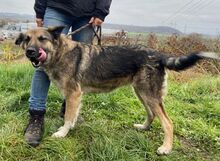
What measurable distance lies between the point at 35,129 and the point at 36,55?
0.95 metres

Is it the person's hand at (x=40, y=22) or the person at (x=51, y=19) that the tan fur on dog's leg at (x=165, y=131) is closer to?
the person at (x=51, y=19)

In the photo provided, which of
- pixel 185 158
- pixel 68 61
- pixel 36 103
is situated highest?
pixel 68 61

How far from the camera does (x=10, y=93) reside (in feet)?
19.9

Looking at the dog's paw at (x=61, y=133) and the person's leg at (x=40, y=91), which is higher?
the person's leg at (x=40, y=91)

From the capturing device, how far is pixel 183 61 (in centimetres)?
435

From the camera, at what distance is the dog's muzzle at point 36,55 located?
397cm

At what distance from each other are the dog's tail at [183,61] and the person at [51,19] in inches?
41.8

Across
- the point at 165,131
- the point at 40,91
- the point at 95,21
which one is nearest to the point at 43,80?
the point at 40,91

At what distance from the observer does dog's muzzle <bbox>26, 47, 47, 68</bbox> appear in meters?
3.97

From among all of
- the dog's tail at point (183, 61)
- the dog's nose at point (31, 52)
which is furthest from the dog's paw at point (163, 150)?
the dog's nose at point (31, 52)

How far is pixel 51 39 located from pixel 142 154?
1728 mm

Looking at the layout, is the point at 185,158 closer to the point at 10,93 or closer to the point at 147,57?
the point at 147,57

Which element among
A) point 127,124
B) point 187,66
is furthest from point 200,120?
point 187,66

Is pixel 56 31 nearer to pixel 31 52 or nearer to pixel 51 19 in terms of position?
pixel 51 19
